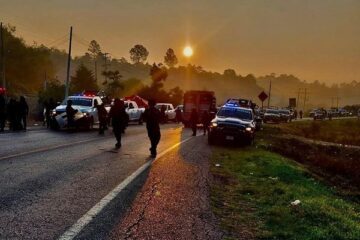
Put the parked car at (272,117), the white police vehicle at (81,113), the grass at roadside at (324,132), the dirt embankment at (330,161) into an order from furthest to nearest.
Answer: the parked car at (272,117)
the grass at roadside at (324,132)
the white police vehicle at (81,113)
the dirt embankment at (330,161)

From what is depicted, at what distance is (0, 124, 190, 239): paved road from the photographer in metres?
6.89

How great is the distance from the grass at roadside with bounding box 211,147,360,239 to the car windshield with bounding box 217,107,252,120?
1078 cm

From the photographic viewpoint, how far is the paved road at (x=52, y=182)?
6891mm

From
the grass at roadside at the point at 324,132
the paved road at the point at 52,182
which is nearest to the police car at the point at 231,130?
the paved road at the point at 52,182

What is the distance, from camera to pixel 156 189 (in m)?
10.2

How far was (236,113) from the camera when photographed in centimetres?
2550

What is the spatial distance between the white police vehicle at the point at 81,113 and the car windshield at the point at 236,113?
839 centimetres

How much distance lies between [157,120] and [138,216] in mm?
9239

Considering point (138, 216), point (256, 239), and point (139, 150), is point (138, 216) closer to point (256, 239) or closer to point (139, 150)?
point (256, 239)

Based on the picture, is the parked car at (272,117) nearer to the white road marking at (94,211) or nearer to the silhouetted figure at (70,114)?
the silhouetted figure at (70,114)

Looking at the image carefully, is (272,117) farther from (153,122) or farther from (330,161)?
(153,122)

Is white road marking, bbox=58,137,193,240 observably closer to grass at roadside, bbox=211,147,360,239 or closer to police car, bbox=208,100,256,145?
grass at roadside, bbox=211,147,360,239

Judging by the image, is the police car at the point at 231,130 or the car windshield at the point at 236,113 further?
the car windshield at the point at 236,113

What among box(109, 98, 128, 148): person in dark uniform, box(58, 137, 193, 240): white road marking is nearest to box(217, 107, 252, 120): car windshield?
box(109, 98, 128, 148): person in dark uniform
